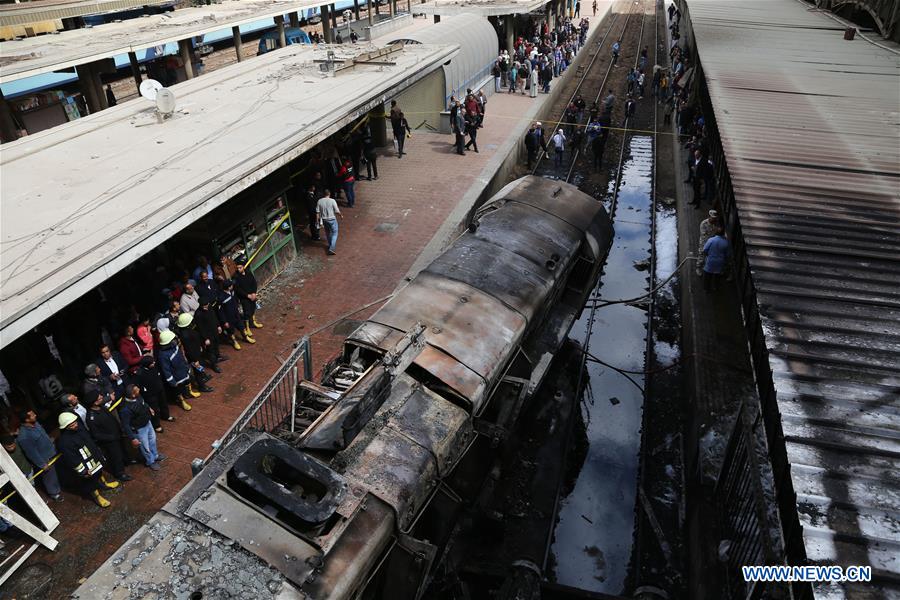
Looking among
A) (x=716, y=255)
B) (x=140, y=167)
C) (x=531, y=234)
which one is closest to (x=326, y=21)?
(x=140, y=167)

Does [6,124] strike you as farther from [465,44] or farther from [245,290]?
[465,44]

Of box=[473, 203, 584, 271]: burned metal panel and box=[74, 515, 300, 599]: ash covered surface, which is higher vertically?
box=[74, 515, 300, 599]: ash covered surface

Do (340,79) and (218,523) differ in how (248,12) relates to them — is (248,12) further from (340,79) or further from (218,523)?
(218,523)

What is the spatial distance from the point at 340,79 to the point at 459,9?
1692 centimetres

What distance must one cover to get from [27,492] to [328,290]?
Result: 690 centimetres

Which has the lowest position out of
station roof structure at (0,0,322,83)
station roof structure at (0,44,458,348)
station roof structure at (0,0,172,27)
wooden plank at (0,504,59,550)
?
wooden plank at (0,504,59,550)

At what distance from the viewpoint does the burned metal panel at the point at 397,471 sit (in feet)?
18.3

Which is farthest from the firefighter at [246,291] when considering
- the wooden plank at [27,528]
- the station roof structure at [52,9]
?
the station roof structure at [52,9]

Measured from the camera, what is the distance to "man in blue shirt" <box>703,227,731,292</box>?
39.6 feet

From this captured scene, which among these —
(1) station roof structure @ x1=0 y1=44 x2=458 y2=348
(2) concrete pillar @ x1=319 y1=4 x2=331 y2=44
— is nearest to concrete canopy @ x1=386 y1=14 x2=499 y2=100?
(1) station roof structure @ x1=0 y1=44 x2=458 y2=348

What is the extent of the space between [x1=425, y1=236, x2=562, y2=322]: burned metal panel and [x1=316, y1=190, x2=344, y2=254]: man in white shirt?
562 cm

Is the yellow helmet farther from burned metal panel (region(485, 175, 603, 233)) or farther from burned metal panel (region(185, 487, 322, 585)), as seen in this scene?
burned metal panel (region(485, 175, 603, 233))

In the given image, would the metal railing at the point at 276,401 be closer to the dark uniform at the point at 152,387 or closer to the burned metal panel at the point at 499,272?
the dark uniform at the point at 152,387

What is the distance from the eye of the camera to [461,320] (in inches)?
301
